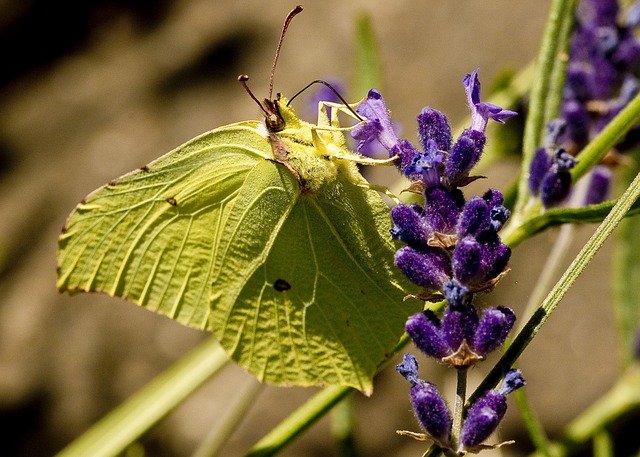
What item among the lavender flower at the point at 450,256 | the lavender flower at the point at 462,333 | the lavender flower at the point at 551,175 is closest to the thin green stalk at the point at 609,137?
the lavender flower at the point at 551,175

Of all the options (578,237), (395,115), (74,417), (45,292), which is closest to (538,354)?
(578,237)

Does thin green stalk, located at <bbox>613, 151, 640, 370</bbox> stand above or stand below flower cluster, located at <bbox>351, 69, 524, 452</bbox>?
below

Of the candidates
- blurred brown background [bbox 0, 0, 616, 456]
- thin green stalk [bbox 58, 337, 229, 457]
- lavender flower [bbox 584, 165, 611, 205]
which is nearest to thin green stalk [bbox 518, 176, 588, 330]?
lavender flower [bbox 584, 165, 611, 205]

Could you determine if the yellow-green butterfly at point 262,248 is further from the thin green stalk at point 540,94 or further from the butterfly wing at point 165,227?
the thin green stalk at point 540,94

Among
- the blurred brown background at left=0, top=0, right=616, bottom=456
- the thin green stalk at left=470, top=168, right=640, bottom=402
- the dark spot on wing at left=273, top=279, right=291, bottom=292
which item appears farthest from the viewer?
the blurred brown background at left=0, top=0, right=616, bottom=456

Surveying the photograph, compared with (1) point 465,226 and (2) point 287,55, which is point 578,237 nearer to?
(2) point 287,55

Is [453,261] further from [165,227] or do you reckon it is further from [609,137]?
[165,227]

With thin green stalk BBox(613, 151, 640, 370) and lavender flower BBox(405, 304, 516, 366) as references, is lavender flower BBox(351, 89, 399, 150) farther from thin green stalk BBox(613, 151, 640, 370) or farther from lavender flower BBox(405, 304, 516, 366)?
thin green stalk BBox(613, 151, 640, 370)
